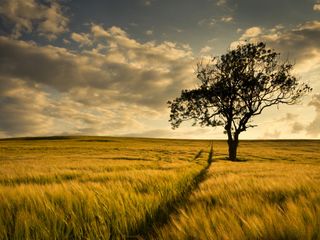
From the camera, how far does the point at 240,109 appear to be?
102 feet

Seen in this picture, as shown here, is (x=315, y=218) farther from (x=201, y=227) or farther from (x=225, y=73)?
(x=225, y=73)

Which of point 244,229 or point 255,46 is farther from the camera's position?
point 255,46

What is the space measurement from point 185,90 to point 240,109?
663 cm

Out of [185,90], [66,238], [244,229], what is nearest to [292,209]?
[244,229]

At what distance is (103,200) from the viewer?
376cm

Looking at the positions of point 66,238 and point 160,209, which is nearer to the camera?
point 66,238

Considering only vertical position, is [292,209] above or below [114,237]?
above

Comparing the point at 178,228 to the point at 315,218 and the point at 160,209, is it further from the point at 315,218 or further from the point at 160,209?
the point at 160,209

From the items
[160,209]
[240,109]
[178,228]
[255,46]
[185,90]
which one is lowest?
[160,209]

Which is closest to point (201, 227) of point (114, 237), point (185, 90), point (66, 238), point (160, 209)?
point (114, 237)

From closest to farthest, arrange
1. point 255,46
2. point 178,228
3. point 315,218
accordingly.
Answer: point 178,228 → point 315,218 → point 255,46

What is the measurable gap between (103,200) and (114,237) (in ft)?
3.47

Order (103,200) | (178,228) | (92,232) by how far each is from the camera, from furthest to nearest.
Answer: (103,200)
(92,232)
(178,228)

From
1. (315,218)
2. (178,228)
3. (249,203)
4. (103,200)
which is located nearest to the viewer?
(178,228)
